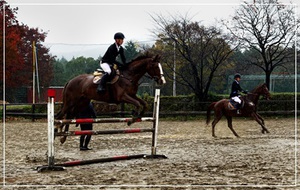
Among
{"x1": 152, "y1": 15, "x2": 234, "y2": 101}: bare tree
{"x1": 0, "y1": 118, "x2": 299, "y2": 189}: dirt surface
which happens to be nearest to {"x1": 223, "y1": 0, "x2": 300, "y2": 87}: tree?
{"x1": 152, "y1": 15, "x2": 234, "y2": 101}: bare tree

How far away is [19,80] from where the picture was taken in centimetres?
2486

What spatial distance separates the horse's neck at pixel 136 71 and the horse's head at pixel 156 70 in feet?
0.50

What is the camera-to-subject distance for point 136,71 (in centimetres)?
883

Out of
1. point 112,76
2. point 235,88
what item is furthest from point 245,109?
point 112,76

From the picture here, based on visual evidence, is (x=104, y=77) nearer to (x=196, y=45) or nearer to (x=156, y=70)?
(x=156, y=70)

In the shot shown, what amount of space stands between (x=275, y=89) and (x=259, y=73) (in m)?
3.75

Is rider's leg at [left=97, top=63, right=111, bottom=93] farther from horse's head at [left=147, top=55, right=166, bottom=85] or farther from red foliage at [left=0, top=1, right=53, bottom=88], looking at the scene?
red foliage at [left=0, top=1, right=53, bottom=88]

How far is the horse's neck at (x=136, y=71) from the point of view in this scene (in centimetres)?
879

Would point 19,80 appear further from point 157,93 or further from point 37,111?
point 157,93

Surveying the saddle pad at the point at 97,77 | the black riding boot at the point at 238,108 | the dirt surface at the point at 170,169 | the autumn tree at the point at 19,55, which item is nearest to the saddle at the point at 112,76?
the saddle pad at the point at 97,77

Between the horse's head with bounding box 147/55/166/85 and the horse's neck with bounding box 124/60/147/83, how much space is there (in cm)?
15

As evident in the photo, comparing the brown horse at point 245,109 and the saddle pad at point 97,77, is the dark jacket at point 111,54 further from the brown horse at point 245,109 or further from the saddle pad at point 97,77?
the brown horse at point 245,109

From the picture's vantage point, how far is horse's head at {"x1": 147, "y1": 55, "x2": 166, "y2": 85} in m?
8.53

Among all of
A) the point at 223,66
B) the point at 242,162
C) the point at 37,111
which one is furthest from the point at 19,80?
the point at 242,162
